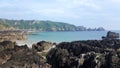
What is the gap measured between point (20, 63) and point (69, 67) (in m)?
9.93

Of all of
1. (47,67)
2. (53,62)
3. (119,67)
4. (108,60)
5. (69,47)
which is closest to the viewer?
(47,67)

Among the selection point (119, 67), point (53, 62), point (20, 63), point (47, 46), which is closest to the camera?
point (20, 63)

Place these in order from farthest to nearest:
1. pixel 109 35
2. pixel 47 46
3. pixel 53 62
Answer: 1. pixel 109 35
2. pixel 47 46
3. pixel 53 62

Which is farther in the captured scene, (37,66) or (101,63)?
(101,63)

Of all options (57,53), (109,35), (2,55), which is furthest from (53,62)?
(109,35)

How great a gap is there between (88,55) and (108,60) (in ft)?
9.31

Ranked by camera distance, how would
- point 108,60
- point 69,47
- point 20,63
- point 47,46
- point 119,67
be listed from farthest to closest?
point 47,46 < point 69,47 < point 108,60 < point 119,67 < point 20,63

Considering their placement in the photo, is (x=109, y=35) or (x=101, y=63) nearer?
(x=101, y=63)

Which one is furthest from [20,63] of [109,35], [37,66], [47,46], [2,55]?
[109,35]

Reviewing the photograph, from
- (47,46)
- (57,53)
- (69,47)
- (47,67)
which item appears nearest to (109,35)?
(47,46)

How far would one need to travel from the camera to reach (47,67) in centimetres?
2861

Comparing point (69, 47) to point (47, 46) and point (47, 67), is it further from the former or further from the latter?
point (47, 67)

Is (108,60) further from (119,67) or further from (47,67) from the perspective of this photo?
(47,67)

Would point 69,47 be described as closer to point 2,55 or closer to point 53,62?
point 53,62
